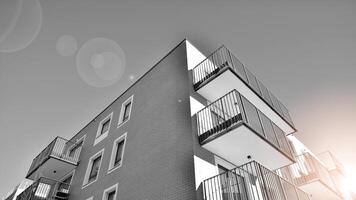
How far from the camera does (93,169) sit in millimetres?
14539

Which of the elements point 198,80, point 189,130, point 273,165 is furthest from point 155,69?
point 273,165

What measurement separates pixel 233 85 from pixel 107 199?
8896mm

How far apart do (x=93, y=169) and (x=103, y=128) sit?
141 inches

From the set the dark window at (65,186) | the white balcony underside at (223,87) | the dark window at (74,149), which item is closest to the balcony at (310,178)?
the white balcony underside at (223,87)

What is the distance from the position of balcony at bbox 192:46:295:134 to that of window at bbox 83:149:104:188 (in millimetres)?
8301

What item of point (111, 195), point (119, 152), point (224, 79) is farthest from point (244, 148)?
point (119, 152)

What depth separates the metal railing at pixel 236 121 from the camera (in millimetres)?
8508

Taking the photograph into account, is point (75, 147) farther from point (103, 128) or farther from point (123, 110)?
point (123, 110)

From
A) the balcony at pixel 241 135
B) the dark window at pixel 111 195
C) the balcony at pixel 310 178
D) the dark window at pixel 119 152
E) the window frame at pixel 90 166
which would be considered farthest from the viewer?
the window frame at pixel 90 166

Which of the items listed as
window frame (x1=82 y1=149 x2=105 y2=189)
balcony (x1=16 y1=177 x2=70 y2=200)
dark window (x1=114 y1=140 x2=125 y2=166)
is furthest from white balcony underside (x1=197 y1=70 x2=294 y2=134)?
balcony (x1=16 y1=177 x2=70 y2=200)

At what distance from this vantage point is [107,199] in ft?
37.4

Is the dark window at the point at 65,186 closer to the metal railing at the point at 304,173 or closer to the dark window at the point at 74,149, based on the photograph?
the dark window at the point at 74,149

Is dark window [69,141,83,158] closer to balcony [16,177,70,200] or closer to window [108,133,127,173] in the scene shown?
balcony [16,177,70,200]

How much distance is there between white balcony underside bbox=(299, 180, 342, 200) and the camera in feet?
40.2
